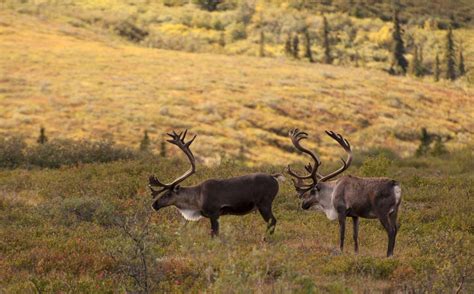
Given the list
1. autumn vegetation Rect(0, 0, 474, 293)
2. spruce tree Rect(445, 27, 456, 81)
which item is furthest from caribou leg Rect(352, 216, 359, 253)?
spruce tree Rect(445, 27, 456, 81)

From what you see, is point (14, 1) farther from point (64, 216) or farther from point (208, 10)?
point (64, 216)

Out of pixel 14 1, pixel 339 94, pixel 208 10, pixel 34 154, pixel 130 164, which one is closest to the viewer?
pixel 130 164

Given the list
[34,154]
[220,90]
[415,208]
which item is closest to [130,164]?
[34,154]

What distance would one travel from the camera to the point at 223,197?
45.7ft

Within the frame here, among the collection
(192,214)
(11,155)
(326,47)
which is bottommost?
(326,47)

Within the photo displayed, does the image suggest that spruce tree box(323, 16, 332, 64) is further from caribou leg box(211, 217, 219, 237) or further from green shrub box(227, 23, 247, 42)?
A: caribou leg box(211, 217, 219, 237)

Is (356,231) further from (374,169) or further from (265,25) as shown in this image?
(265,25)

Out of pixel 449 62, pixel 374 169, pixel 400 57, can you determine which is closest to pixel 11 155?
pixel 374 169

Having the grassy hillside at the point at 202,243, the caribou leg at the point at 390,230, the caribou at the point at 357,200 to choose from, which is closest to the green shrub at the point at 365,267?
the grassy hillside at the point at 202,243

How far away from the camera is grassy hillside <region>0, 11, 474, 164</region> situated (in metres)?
39.7

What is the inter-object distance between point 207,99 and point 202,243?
3863 centimetres

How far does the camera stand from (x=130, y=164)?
76.6 ft

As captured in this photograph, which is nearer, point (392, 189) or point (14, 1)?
point (392, 189)

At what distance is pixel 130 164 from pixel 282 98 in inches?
1047
